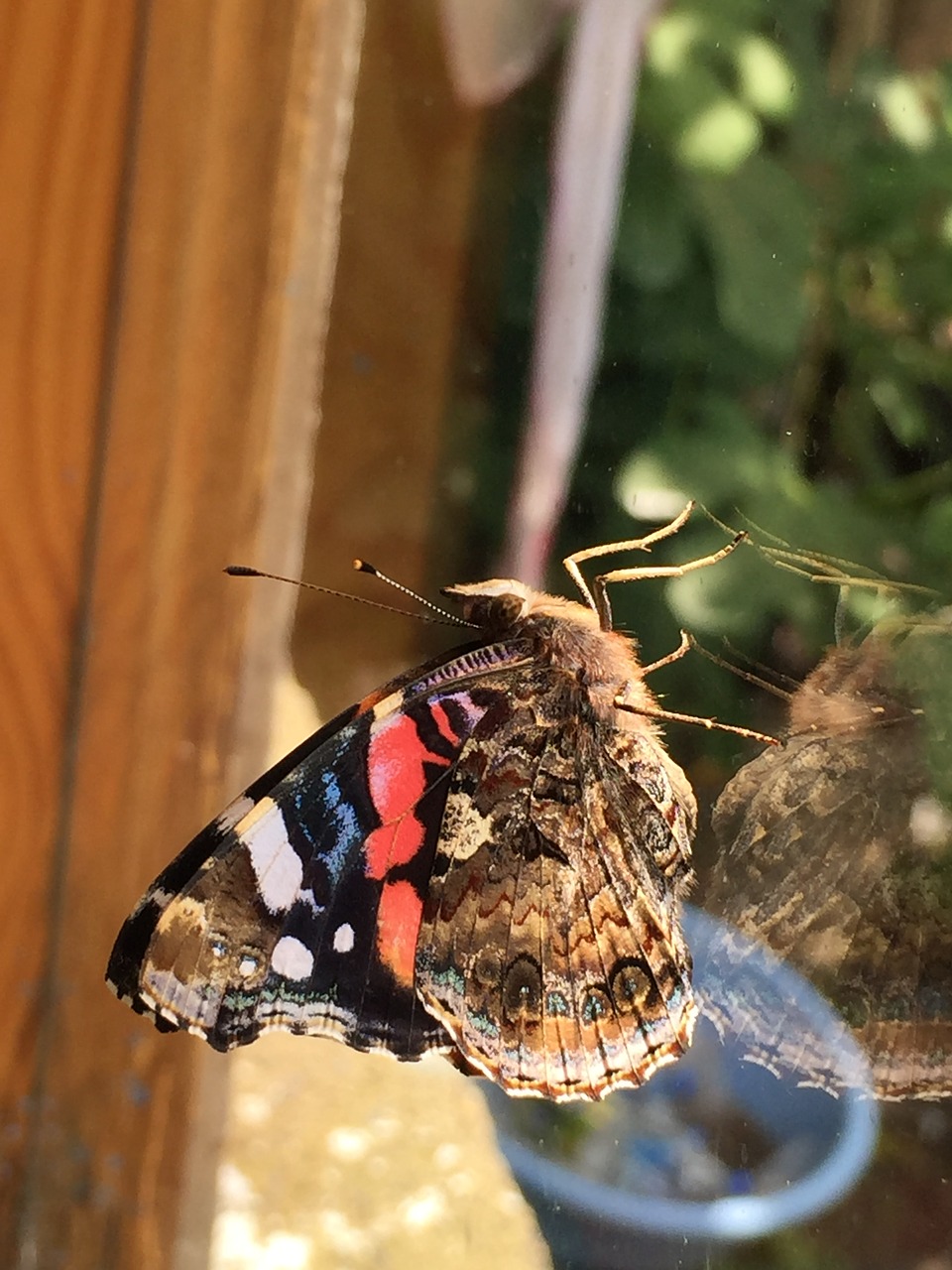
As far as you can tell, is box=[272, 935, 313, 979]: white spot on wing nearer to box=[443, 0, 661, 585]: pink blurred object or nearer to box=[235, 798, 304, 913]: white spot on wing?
box=[235, 798, 304, 913]: white spot on wing

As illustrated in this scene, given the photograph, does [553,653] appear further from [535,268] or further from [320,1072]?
[320,1072]

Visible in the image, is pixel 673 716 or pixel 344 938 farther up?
pixel 673 716

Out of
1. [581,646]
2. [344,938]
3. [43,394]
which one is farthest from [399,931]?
[43,394]

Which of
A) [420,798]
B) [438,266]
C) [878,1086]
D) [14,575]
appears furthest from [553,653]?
[14,575]

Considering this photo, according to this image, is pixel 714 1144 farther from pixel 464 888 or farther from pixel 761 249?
pixel 761 249

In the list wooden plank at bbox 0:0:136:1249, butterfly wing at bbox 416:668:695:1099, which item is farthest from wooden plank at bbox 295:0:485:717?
butterfly wing at bbox 416:668:695:1099

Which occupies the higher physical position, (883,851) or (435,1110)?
(883,851)

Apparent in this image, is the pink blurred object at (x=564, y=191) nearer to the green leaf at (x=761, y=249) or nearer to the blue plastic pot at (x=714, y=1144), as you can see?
the green leaf at (x=761, y=249)
